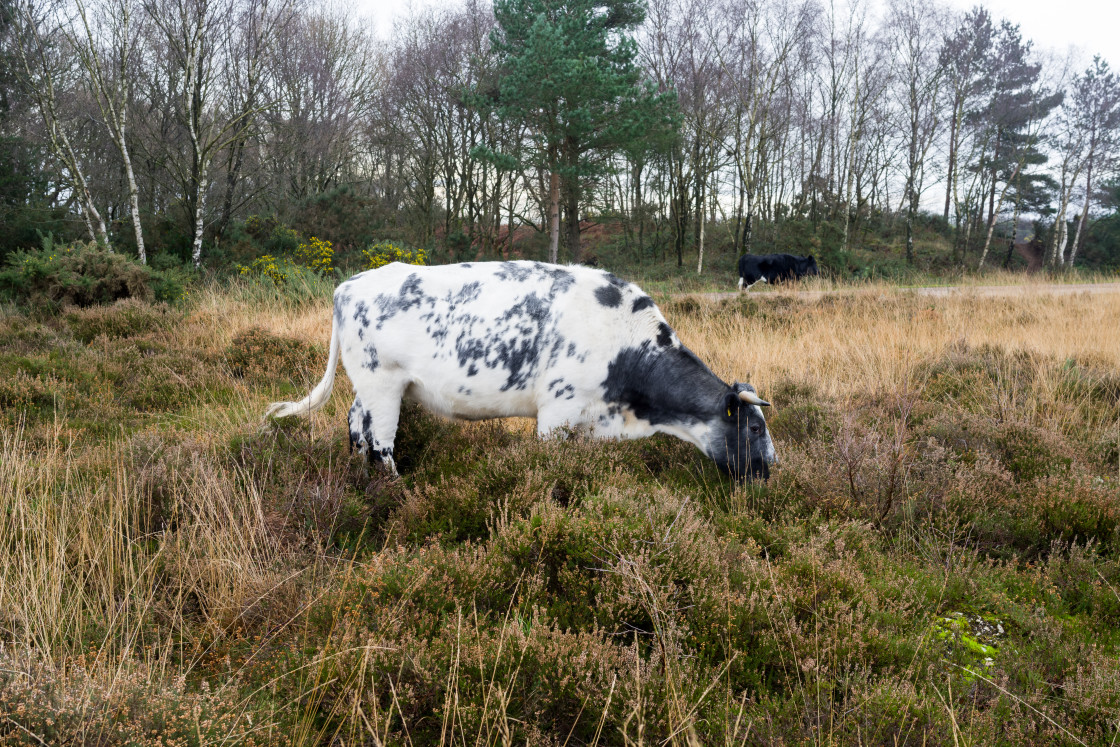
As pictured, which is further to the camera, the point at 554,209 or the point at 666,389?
the point at 554,209

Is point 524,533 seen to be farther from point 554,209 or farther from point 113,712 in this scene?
point 554,209

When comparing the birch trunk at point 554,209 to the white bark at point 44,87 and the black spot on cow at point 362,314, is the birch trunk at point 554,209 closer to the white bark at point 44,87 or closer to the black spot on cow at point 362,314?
the white bark at point 44,87

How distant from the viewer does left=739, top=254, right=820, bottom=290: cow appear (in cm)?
2164

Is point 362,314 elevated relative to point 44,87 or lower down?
lower down

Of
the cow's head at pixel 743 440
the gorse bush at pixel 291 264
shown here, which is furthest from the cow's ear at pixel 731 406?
the gorse bush at pixel 291 264

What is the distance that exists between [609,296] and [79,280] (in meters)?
10.4

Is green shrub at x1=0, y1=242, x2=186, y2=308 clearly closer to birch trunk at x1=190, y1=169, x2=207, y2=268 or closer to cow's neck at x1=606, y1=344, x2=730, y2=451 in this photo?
birch trunk at x1=190, y1=169, x2=207, y2=268

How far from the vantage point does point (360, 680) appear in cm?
204

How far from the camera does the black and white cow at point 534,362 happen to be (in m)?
4.32

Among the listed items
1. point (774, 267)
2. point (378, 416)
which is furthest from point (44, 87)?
point (774, 267)

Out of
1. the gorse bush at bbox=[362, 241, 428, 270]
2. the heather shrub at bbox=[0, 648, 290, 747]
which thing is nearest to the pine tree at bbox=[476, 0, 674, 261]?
the gorse bush at bbox=[362, 241, 428, 270]

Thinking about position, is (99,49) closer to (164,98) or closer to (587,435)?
(164,98)

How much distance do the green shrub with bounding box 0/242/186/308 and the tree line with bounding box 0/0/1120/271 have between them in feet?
14.5

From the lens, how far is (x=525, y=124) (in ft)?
69.3
